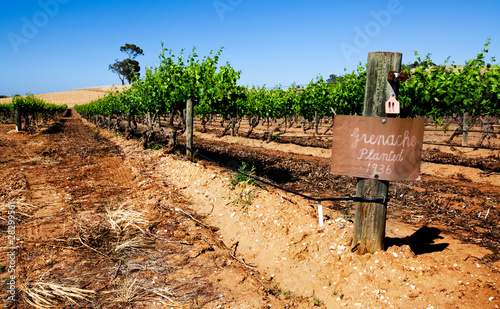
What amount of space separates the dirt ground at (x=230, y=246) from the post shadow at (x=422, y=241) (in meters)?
0.02

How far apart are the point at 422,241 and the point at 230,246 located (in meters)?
3.03

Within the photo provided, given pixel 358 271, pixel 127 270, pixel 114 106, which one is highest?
pixel 114 106

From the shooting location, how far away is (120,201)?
6965 millimetres

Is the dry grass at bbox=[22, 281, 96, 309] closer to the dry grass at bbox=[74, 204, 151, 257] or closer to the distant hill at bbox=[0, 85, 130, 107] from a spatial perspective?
the dry grass at bbox=[74, 204, 151, 257]

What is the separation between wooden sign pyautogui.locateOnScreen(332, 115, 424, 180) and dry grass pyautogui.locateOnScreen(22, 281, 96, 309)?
330 centimetres

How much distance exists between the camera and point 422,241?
4789mm

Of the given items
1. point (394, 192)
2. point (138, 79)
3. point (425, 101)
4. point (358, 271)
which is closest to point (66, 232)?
point (358, 271)

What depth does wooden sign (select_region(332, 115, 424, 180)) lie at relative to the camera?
3475 mm

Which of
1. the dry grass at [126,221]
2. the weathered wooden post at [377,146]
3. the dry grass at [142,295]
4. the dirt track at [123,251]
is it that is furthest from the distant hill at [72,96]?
the weathered wooden post at [377,146]

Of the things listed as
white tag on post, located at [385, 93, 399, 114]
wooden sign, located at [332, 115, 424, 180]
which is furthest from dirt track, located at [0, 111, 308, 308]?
white tag on post, located at [385, 93, 399, 114]

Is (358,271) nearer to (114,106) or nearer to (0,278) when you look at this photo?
(0,278)

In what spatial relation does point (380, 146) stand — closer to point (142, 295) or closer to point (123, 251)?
point (142, 295)

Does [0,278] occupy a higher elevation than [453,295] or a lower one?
lower

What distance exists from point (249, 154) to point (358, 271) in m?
10.7
